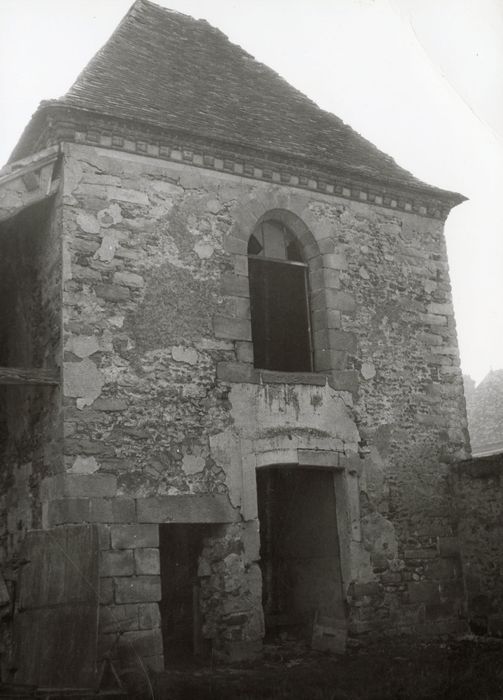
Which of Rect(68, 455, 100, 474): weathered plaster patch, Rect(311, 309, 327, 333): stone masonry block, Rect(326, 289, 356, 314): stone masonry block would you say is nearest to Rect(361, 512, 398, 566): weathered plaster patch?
Rect(311, 309, 327, 333): stone masonry block

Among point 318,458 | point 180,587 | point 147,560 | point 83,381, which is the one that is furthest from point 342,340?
point 147,560

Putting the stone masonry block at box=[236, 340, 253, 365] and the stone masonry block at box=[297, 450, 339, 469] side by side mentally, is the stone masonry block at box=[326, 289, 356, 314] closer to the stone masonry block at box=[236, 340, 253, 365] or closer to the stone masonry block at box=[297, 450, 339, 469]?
the stone masonry block at box=[236, 340, 253, 365]

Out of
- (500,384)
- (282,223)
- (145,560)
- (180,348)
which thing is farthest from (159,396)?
(500,384)

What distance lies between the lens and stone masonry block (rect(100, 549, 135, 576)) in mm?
6828

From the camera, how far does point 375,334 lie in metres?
9.34

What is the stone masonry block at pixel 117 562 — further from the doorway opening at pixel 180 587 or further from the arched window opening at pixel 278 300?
the arched window opening at pixel 278 300

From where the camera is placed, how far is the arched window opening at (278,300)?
8.94m

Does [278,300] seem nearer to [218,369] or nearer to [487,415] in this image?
[218,369]

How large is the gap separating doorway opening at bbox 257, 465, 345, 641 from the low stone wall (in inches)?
69.2

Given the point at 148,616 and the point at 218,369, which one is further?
the point at 218,369

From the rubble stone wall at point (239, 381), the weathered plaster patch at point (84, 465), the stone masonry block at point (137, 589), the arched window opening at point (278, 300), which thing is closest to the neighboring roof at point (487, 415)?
the rubble stone wall at point (239, 381)

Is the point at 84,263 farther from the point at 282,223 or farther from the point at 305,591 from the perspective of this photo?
the point at 305,591

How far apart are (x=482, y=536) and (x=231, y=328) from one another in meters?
4.02

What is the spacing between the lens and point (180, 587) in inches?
325
